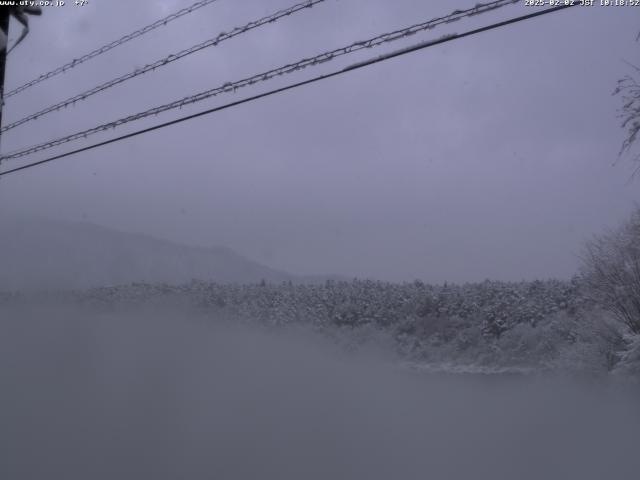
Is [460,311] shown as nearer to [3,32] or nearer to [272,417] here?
[272,417]

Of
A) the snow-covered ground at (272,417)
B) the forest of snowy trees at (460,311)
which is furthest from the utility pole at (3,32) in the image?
the forest of snowy trees at (460,311)

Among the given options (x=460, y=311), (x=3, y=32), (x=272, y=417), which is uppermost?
(x=3, y=32)

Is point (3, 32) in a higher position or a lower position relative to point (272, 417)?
higher

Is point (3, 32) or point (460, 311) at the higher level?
point (3, 32)

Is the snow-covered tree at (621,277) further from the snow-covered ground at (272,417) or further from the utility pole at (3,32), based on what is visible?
the utility pole at (3,32)

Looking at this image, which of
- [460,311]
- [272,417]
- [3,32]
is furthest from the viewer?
[460,311]

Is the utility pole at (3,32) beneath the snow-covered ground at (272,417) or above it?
above

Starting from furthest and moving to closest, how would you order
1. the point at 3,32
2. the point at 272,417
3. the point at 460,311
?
the point at 460,311 < the point at 272,417 < the point at 3,32

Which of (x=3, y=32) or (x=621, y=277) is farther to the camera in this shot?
(x=621, y=277)

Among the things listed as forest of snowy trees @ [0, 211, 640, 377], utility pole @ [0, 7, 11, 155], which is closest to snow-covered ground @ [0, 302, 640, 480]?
forest of snowy trees @ [0, 211, 640, 377]

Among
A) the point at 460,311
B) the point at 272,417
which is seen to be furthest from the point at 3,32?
the point at 460,311

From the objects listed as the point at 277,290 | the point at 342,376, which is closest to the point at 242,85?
the point at 342,376

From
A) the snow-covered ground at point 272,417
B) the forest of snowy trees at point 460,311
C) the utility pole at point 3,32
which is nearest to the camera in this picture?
the utility pole at point 3,32

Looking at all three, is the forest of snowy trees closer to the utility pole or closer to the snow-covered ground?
the snow-covered ground
